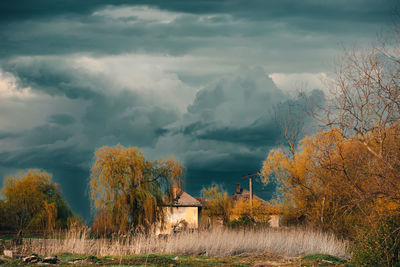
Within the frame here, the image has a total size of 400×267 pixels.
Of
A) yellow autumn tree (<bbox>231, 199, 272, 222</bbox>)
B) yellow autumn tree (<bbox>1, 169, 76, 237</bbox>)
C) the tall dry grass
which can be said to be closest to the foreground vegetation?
the tall dry grass

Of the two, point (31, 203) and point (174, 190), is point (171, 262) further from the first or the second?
point (31, 203)

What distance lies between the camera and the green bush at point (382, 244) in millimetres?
16078

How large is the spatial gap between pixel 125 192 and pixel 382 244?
84.3 feet

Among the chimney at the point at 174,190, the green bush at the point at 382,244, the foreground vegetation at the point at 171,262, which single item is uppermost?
the chimney at the point at 174,190

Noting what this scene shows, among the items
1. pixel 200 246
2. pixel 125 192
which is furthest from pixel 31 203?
pixel 200 246

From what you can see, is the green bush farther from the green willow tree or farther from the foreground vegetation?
the green willow tree

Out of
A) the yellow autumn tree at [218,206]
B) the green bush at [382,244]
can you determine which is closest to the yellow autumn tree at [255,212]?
the yellow autumn tree at [218,206]

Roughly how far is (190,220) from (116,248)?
39689 millimetres

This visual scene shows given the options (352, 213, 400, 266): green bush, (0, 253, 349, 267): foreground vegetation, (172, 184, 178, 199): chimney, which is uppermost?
(172, 184, 178, 199): chimney

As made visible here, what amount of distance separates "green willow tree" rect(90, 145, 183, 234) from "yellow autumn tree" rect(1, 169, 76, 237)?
10062 millimetres

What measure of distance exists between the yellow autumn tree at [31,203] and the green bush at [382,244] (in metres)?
35.3

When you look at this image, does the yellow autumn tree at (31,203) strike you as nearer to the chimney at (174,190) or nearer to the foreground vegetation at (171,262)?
the chimney at (174,190)

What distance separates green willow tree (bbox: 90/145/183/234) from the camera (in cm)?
3778

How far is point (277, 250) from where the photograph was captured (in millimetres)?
27031
